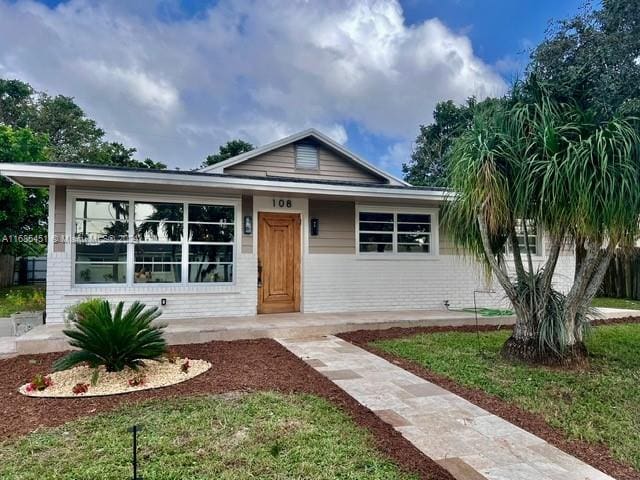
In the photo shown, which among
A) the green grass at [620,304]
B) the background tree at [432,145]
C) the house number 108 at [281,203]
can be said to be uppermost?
the background tree at [432,145]

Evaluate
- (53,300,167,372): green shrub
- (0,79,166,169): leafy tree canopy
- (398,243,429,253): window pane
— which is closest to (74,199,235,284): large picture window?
(53,300,167,372): green shrub

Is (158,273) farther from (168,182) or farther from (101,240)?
(168,182)

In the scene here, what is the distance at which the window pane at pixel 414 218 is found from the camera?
9.90 meters

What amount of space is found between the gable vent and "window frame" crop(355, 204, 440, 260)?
2.94 metres

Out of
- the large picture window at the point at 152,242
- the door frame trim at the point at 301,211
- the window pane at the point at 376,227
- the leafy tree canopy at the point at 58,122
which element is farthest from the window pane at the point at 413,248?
the leafy tree canopy at the point at 58,122

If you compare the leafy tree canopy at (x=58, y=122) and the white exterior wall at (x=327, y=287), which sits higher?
the leafy tree canopy at (x=58, y=122)

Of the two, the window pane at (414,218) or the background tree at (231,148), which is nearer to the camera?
the window pane at (414,218)

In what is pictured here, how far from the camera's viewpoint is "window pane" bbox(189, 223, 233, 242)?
27.4 ft

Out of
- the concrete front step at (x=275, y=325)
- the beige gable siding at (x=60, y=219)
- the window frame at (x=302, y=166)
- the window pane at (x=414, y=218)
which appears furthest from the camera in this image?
the window frame at (x=302, y=166)

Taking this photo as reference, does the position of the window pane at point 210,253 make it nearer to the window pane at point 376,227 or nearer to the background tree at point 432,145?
the window pane at point 376,227

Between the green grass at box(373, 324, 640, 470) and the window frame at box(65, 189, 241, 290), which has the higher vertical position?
the window frame at box(65, 189, 241, 290)

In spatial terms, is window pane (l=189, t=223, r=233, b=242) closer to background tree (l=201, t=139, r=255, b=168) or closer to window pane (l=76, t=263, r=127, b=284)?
window pane (l=76, t=263, r=127, b=284)

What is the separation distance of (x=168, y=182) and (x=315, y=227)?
3.12 meters

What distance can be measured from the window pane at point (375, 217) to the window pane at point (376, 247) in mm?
538
